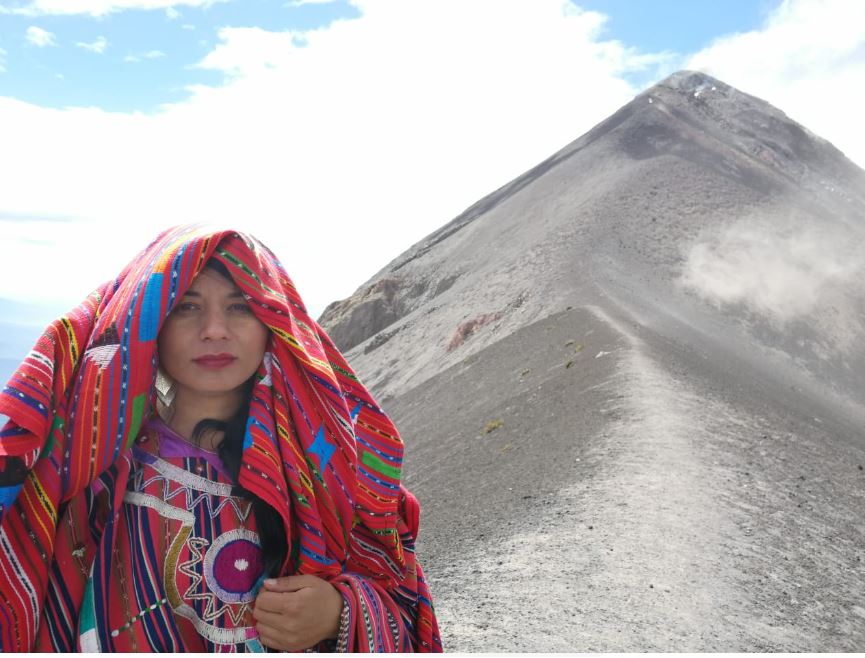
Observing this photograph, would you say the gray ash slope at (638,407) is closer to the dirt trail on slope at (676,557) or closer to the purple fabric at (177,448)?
the dirt trail on slope at (676,557)

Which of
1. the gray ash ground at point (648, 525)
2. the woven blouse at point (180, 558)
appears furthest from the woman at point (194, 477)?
the gray ash ground at point (648, 525)

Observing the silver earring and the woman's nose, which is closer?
the woman's nose

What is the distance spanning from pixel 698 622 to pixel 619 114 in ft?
205

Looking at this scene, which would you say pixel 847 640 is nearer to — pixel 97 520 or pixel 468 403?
pixel 97 520

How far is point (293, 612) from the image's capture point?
6.93 ft

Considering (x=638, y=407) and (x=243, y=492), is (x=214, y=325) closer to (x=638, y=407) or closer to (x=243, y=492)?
(x=243, y=492)

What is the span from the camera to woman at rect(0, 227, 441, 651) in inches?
79.2

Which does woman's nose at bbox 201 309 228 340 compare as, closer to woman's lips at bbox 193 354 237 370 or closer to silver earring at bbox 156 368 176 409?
woman's lips at bbox 193 354 237 370

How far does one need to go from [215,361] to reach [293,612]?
77 cm

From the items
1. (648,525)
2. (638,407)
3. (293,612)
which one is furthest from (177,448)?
(638,407)

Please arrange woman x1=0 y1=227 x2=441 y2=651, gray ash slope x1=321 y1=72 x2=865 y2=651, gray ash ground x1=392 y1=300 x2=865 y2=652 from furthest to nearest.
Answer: gray ash slope x1=321 y1=72 x2=865 y2=651, gray ash ground x1=392 y1=300 x2=865 y2=652, woman x1=0 y1=227 x2=441 y2=651

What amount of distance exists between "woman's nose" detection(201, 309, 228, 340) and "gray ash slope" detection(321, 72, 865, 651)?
4690 millimetres

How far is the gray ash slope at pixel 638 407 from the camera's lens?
23.5 feet

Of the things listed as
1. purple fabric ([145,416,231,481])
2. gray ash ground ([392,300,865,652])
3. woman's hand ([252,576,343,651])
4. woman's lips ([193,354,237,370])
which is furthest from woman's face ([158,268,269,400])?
gray ash ground ([392,300,865,652])
